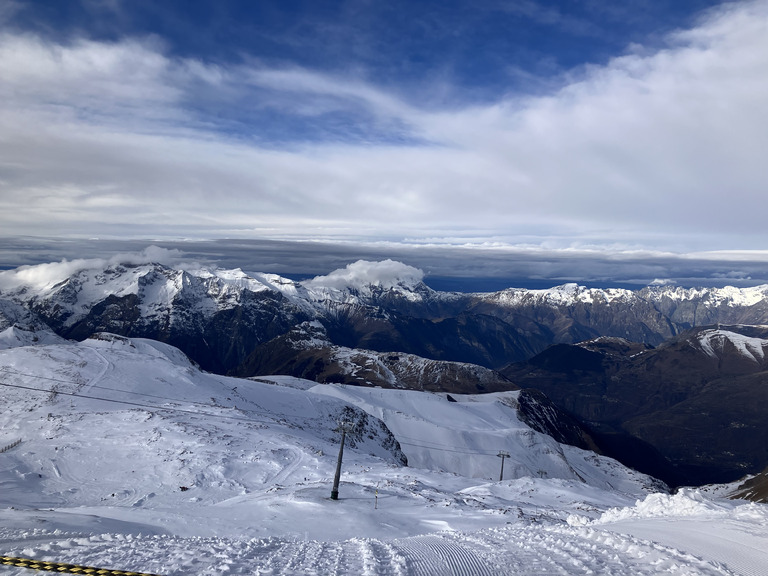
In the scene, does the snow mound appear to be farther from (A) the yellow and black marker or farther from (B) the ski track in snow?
(A) the yellow and black marker

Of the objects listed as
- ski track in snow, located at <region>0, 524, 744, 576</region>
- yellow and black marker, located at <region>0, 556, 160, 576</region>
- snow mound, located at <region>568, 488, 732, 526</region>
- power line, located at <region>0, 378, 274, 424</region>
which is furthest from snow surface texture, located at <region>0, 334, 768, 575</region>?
yellow and black marker, located at <region>0, 556, 160, 576</region>

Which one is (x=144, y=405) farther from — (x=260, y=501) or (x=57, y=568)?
(x=57, y=568)

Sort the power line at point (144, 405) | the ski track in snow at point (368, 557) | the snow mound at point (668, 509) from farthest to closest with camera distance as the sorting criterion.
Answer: the power line at point (144, 405) < the snow mound at point (668, 509) < the ski track in snow at point (368, 557)

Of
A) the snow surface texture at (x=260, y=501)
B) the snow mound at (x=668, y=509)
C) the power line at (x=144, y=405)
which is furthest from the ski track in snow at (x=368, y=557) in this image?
the power line at (x=144, y=405)

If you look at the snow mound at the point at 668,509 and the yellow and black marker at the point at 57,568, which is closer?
the yellow and black marker at the point at 57,568

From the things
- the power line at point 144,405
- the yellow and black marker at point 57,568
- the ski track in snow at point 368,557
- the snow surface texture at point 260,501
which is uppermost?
the yellow and black marker at point 57,568

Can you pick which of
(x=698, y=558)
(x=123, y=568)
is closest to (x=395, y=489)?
(x=698, y=558)

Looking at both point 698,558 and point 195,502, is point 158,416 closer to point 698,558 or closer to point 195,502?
point 195,502

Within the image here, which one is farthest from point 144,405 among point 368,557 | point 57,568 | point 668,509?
point 668,509

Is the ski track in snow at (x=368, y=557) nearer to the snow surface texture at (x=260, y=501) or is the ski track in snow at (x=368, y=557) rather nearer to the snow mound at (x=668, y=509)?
the snow surface texture at (x=260, y=501)
